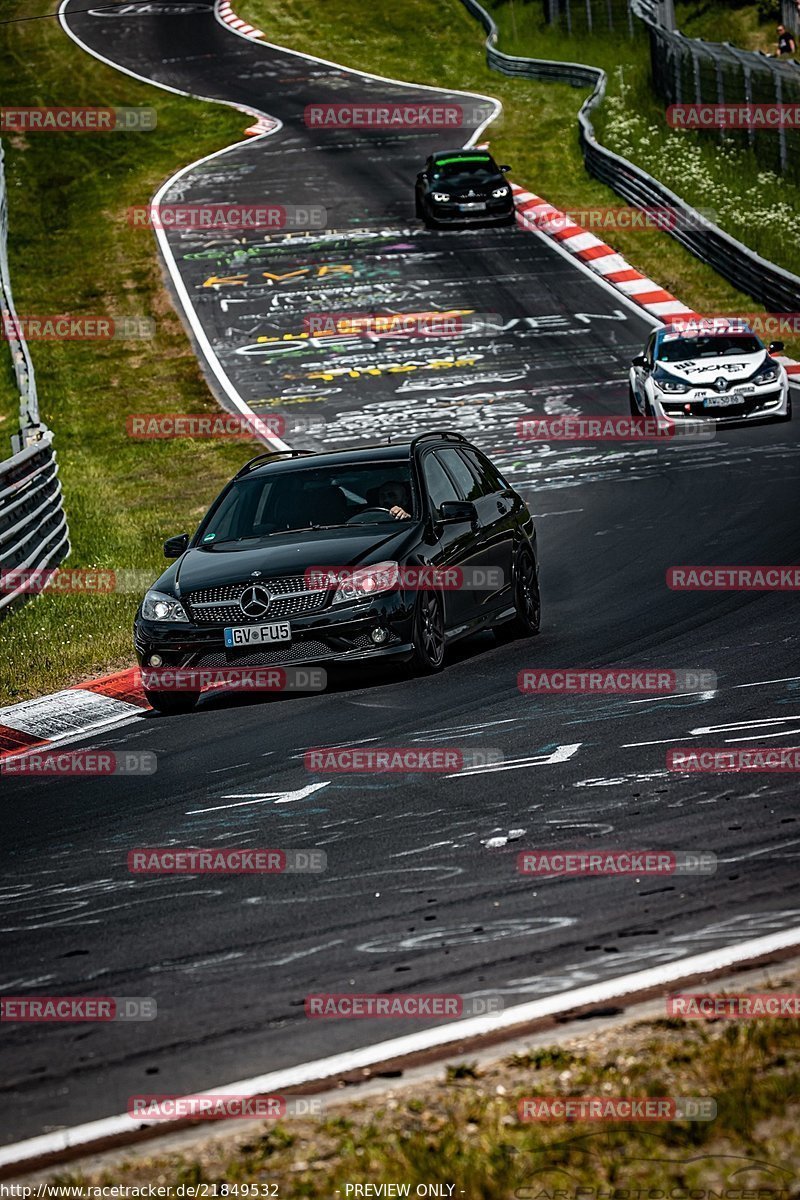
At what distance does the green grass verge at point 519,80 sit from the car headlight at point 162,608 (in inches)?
737

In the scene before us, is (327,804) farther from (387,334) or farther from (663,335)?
(387,334)

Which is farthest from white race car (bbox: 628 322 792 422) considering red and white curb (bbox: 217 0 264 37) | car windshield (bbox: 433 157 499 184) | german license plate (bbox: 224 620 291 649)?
red and white curb (bbox: 217 0 264 37)

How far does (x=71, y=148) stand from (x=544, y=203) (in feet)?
49.3

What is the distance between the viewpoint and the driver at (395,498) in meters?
12.2

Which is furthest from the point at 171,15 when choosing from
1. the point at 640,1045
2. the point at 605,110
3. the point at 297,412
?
the point at 640,1045

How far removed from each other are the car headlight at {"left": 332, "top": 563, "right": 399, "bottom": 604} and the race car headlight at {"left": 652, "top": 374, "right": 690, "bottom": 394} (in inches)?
527

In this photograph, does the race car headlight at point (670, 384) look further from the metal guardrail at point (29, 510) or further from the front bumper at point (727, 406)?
the metal guardrail at point (29, 510)

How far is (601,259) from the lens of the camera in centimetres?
3550

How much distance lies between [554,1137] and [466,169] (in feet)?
119

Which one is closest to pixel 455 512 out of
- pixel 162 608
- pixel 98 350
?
pixel 162 608

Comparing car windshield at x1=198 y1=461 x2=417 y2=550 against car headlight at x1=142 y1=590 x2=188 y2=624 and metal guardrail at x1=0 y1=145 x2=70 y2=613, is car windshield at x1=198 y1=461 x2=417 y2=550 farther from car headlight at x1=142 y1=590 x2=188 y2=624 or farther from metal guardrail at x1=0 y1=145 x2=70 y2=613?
metal guardrail at x1=0 y1=145 x2=70 y2=613

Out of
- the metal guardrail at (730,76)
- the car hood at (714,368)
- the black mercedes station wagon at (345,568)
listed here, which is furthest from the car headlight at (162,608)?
the metal guardrail at (730,76)

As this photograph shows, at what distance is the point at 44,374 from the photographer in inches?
1249

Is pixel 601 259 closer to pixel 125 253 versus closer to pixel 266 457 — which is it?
pixel 125 253
